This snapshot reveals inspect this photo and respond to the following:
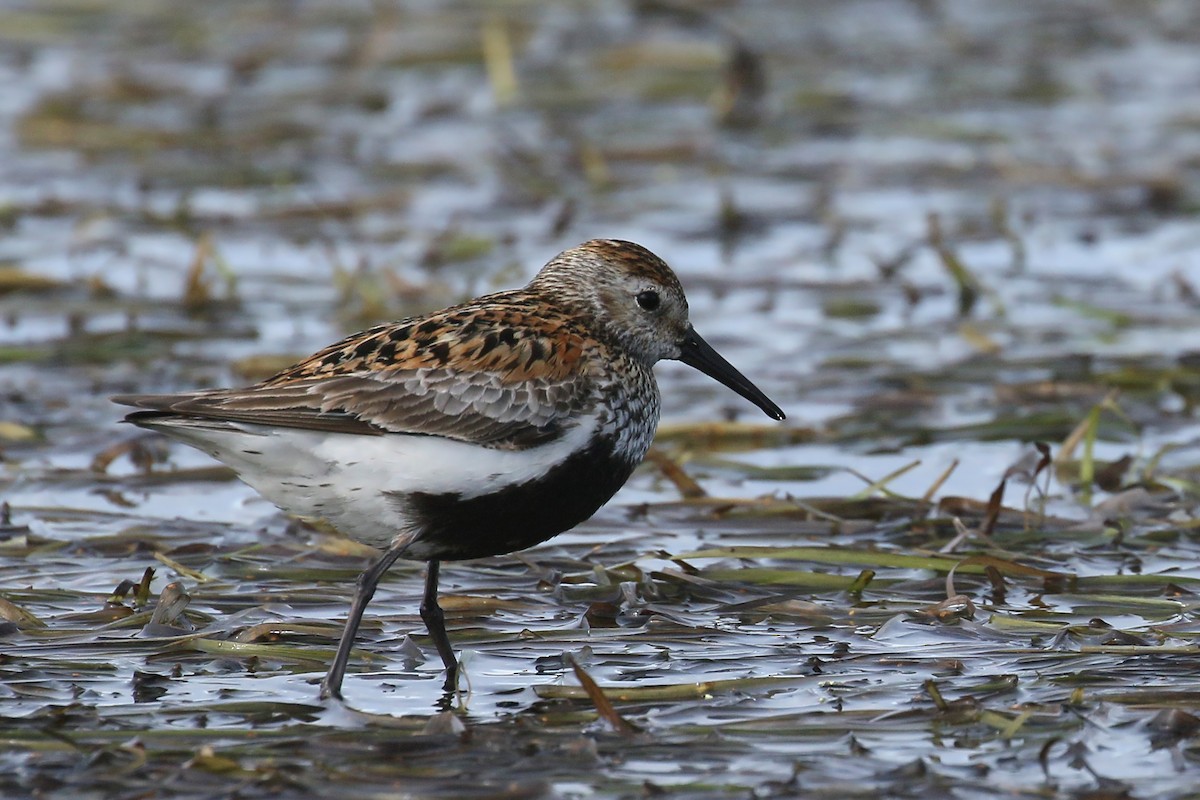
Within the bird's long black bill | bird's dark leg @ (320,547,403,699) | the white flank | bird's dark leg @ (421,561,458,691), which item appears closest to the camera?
bird's dark leg @ (320,547,403,699)

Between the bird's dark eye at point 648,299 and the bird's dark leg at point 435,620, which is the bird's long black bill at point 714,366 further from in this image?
the bird's dark leg at point 435,620

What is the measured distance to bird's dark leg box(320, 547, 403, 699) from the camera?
5.57 metres

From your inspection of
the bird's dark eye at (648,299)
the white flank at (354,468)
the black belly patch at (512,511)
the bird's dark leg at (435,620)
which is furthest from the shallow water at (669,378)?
the bird's dark eye at (648,299)

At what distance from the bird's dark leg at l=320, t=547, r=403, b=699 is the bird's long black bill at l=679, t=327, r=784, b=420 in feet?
5.03

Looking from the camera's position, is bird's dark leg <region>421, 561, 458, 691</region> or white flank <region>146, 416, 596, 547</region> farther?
bird's dark leg <region>421, 561, 458, 691</region>

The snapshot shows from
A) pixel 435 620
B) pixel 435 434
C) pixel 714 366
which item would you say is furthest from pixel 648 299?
pixel 435 620

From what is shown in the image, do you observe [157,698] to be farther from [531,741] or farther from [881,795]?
[881,795]

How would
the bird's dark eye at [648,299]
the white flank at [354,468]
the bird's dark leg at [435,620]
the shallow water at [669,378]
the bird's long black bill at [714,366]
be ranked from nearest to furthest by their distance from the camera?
1. the shallow water at [669,378]
2. the white flank at [354,468]
3. the bird's dark leg at [435,620]
4. the bird's dark eye at [648,299]
5. the bird's long black bill at [714,366]

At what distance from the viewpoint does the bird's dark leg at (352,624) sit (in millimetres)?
5574

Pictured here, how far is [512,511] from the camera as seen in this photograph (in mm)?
5836

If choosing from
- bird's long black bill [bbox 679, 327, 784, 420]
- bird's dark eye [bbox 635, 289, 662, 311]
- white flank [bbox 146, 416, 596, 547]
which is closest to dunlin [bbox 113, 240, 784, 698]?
white flank [bbox 146, 416, 596, 547]

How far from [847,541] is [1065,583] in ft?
3.09

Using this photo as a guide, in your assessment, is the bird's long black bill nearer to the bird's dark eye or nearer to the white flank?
the bird's dark eye

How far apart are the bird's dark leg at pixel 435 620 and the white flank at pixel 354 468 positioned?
0.34 metres
